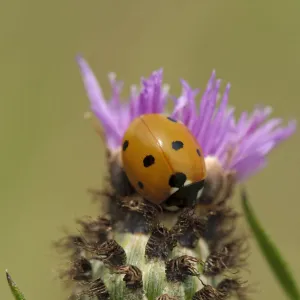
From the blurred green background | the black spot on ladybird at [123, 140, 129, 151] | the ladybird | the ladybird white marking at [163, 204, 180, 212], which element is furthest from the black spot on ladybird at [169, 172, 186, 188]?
the blurred green background

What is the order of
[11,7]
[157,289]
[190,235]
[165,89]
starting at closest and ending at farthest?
[157,289] → [190,235] → [165,89] → [11,7]

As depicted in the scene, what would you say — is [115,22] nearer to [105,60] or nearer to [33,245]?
[105,60]

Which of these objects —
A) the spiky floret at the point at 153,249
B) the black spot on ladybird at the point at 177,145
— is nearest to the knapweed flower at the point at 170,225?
the spiky floret at the point at 153,249

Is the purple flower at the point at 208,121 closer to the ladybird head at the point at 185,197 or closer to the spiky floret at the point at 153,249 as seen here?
the spiky floret at the point at 153,249

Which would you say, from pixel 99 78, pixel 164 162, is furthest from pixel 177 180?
pixel 99 78

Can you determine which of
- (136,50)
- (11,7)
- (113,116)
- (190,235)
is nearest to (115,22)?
(136,50)

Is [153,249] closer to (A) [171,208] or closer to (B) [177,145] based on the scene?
(A) [171,208]
